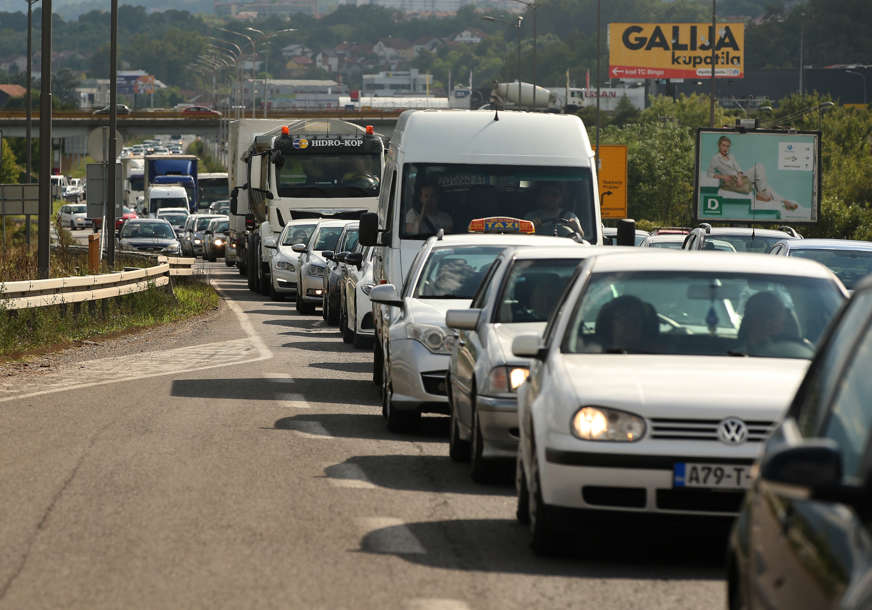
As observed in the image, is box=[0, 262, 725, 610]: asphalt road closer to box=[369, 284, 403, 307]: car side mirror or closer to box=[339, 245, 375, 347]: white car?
box=[369, 284, 403, 307]: car side mirror

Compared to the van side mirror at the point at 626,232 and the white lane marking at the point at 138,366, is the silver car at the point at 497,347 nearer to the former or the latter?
the white lane marking at the point at 138,366

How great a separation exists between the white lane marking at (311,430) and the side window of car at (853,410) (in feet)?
27.8

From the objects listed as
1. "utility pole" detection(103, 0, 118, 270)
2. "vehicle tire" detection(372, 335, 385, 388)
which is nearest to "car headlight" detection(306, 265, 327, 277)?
"utility pole" detection(103, 0, 118, 270)

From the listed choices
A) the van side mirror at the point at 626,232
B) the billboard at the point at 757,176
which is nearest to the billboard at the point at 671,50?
the billboard at the point at 757,176

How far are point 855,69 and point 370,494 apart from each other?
160 m

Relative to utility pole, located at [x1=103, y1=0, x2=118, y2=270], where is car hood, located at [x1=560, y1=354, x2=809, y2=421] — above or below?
below

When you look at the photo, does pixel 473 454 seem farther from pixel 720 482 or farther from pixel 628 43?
pixel 628 43

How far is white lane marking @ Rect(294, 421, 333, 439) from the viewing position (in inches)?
507

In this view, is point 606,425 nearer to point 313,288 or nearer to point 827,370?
point 827,370

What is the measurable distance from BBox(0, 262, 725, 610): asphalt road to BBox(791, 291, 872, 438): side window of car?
2151 millimetres

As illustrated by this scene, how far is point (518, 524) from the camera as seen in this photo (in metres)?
8.92

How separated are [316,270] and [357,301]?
31.3 feet

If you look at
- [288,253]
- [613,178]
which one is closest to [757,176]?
[613,178]

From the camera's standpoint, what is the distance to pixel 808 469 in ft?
12.3
